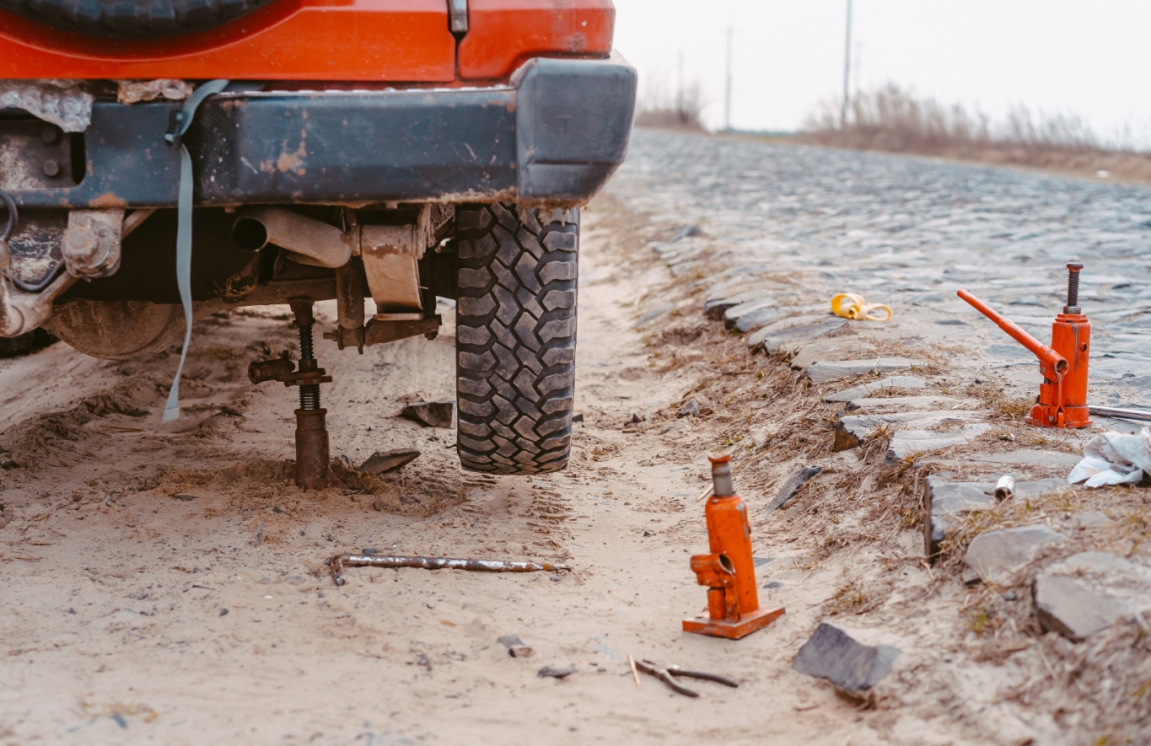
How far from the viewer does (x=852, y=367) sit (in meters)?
3.90

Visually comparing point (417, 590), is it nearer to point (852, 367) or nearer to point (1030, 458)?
point (1030, 458)

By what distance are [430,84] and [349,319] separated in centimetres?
86

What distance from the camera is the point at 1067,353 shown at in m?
2.89

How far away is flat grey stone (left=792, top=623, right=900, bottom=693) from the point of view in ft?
6.54

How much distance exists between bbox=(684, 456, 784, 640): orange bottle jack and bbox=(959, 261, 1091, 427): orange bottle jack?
1.06m

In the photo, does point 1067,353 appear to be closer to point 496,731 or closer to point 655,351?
point 496,731

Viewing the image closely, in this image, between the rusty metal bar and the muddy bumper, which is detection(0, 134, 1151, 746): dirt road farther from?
the muddy bumper

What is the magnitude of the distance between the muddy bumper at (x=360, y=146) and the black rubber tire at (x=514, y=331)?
477 mm

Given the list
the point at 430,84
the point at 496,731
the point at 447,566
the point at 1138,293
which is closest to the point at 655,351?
the point at 1138,293

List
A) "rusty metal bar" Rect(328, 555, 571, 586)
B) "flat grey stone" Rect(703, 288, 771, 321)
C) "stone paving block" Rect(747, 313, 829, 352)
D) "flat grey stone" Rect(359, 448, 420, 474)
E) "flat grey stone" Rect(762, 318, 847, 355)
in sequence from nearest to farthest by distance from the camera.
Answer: "rusty metal bar" Rect(328, 555, 571, 586)
"flat grey stone" Rect(359, 448, 420, 474)
"flat grey stone" Rect(762, 318, 847, 355)
"stone paving block" Rect(747, 313, 829, 352)
"flat grey stone" Rect(703, 288, 771, 321)

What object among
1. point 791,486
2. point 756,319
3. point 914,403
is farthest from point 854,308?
point 791,486

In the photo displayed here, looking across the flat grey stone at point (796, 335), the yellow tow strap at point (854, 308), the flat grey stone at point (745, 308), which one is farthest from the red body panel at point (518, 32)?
the flat grey stone at point (745, 308)

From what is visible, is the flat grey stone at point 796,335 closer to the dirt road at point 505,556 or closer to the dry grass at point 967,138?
the dirt road at point 505,556

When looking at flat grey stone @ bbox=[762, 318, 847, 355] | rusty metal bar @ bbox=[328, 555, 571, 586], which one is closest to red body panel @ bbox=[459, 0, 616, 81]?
rusty metal bar @ bbox=[328, 555, 571, 586]
